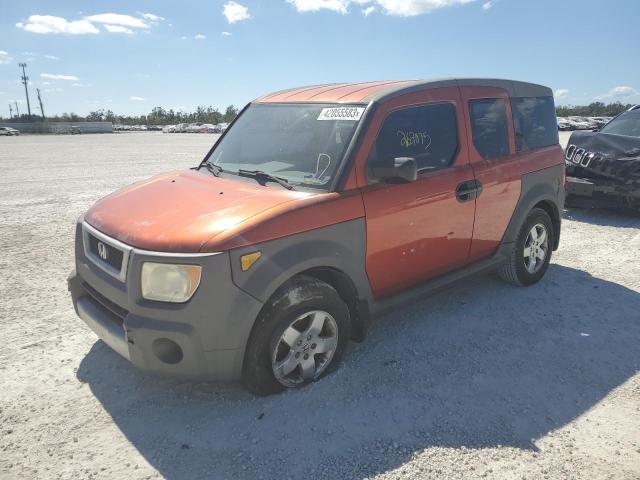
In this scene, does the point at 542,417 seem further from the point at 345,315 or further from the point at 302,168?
the point at 302,168

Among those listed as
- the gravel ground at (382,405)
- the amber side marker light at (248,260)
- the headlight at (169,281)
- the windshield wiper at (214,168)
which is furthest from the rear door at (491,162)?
the headlight at (169,281)

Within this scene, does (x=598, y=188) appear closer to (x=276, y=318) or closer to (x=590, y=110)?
(x=276, y=318)

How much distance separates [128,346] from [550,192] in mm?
4111

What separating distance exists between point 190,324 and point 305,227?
87 cm

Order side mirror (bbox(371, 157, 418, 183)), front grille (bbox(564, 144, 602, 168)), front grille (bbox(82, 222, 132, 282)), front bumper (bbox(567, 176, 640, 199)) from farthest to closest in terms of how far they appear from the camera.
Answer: front grille (bbox(564, 144, 602, 168)) < front bumper (bbox(567, 176, 640, 199)) < side mirror (bbox(371, 157, 418, 183)) < front grille (bbox(82, 222, 132, 282))

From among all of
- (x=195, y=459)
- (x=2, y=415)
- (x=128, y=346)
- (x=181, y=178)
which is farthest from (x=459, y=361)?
(x=2, y=415)

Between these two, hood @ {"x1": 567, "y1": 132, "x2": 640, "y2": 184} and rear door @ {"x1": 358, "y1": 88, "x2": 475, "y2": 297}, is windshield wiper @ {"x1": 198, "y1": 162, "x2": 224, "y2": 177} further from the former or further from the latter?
hood @ {"x1": 567, "y1": 132, "x2": 640, "y2": 184}

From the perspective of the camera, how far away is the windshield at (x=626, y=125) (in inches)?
311

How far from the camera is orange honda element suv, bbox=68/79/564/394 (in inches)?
106

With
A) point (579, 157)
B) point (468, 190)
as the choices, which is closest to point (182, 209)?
point (468, 190)

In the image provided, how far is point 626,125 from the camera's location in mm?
8109

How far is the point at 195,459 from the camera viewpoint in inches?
102

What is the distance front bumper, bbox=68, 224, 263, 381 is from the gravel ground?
0.41 meters

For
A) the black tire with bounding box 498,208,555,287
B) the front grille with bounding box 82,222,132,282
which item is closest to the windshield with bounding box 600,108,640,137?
the black tire with bounding box 498,208,555,287
